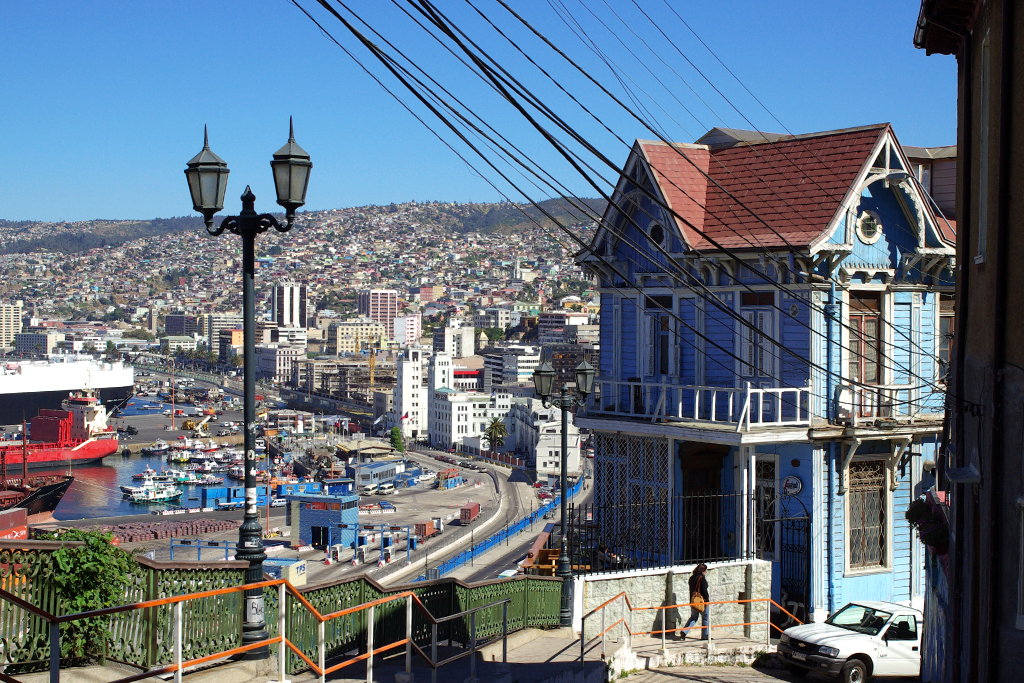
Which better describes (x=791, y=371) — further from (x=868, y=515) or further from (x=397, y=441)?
(x=397, y=441)

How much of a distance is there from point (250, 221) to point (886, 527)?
8874mm

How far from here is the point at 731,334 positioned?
12602 mm

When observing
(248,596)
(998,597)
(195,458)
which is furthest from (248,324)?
(195,458)

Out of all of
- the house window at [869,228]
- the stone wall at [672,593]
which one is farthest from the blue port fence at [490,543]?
the house window at [869,228]

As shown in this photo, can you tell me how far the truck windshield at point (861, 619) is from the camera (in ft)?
34.4

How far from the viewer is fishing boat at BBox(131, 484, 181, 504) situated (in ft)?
350

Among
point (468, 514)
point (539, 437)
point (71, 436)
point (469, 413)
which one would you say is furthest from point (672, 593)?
point (469, 413)

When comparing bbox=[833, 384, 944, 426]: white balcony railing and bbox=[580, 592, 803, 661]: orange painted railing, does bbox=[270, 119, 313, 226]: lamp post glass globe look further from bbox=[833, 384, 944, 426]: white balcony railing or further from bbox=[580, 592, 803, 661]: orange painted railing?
bbox=[833, 384, 944, 426]: white balcony railing

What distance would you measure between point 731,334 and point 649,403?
1.34 meters

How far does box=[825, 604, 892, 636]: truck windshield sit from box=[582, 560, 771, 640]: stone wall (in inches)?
43.1

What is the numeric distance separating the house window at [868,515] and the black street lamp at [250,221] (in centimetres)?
779

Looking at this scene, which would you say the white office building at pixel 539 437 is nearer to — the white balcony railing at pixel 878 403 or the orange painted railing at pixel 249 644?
the white balcony railing at pixel 878 403

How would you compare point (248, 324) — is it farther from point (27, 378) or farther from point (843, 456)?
point (27, 378)

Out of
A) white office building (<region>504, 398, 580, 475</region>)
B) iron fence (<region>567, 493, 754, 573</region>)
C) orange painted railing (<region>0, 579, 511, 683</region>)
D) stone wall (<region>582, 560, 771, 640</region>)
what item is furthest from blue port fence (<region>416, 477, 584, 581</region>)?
orange painted railing (<region>0, 579, 511, 683</region>)
